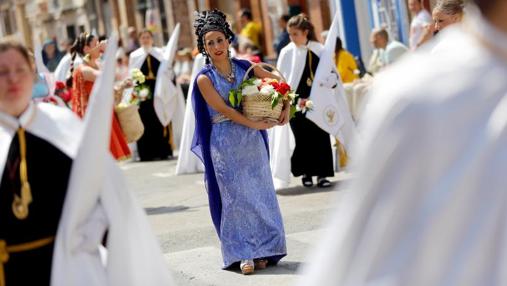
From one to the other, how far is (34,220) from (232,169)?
12.3 ft

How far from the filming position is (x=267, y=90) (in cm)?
871

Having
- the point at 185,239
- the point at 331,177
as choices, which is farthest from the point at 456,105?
the point at 331,177

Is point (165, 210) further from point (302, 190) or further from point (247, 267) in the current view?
point (247, 267)

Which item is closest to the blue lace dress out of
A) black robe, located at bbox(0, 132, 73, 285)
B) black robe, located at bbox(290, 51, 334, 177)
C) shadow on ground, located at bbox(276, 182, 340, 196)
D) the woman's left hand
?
the woman's left hand

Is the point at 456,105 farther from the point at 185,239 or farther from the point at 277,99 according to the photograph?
the point at 185,239

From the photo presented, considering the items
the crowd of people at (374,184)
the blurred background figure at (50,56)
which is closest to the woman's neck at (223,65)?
the crowd of people at (374,184)

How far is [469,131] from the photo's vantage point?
3.67 m

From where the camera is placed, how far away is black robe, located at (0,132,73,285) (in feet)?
15.9

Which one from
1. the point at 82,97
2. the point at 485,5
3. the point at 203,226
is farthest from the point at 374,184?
the point at 82,97

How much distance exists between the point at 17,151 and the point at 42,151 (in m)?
0.09

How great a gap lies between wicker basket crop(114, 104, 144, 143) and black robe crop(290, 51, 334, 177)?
161cm

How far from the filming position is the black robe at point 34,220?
4844mm

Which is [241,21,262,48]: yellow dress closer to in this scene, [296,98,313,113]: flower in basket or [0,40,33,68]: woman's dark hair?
[296,98,313,113]: flower in basket

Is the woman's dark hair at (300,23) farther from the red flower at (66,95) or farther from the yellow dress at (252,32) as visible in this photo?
the yellow dress at (252,32)
